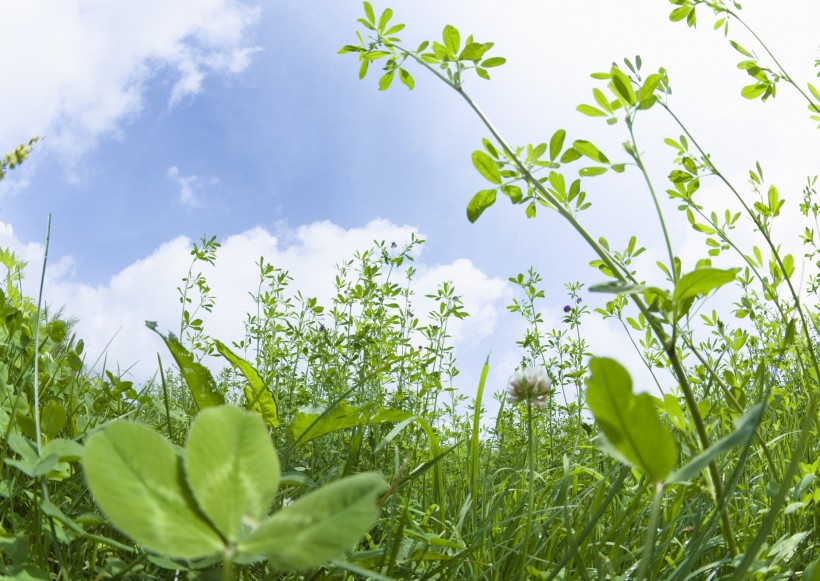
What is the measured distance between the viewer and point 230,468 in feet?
1.44

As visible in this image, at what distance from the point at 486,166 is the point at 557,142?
14 centimetres

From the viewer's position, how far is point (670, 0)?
209 cm

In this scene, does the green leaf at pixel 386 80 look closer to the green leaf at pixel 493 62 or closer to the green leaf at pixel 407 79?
the green leaf at pixel 407 79

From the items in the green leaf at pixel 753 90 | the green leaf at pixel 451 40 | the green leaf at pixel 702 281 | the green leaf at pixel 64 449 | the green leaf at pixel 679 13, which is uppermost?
the green leaf at pixel 679 13

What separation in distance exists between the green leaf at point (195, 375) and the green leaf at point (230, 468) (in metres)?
0.55

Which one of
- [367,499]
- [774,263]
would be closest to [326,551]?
[367,499]

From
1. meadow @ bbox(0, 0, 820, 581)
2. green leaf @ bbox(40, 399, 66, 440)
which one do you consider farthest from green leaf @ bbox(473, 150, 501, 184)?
green leaf @ bbox(40, 399, 66, 440)

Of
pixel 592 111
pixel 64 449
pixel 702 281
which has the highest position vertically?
pixel 592 111

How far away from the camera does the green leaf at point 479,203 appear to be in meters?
1.07

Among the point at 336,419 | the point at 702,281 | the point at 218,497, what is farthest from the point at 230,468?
the point at 336,419

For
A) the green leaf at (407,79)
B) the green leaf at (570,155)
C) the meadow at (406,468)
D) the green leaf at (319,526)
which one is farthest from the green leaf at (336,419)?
the green leaf at (407,79)

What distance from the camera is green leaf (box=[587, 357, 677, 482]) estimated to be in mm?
489

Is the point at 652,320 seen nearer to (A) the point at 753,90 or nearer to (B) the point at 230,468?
(B) the point at 230,468

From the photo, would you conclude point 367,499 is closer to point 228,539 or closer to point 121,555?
point 228,539
